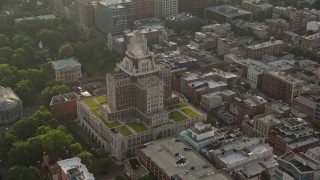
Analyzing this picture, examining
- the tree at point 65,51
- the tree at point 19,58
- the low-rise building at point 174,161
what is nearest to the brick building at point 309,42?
the tree at point 65,51

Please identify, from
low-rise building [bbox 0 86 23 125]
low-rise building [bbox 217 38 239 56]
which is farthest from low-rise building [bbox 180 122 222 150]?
low-rise building [bbox 217 38 239 56]

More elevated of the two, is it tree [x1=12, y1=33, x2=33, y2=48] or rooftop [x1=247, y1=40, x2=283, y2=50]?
rooftop [x1=247, y1=40, x2=283, y2=50]

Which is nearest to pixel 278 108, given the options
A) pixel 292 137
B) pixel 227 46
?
pixel 292 137

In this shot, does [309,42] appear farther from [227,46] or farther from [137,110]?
[137,110]

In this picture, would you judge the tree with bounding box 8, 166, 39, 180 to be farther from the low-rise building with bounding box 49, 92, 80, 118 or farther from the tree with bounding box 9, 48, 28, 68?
the tree with bounding box 9, 48, 28, 68

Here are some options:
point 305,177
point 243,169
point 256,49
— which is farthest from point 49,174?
point 256,49

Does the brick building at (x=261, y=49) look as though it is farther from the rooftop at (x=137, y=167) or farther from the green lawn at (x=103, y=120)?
the rooftop at (x=137, y=167)
